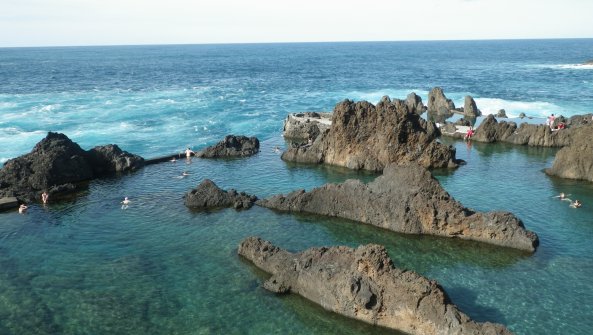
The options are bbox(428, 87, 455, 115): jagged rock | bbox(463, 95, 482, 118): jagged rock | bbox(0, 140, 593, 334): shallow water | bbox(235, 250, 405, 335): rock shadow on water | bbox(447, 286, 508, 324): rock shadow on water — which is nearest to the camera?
bbox(235, 250, 405, 335): rock shadow on water

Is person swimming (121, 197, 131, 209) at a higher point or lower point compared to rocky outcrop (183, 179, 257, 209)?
lower

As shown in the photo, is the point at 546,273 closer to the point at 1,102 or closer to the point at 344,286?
the point at 344,286

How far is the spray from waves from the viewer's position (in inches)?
3553

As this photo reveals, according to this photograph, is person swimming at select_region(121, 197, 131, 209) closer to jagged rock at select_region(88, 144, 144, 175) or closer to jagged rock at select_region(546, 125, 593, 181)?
jagged rock at select_region(88, 144, 144, 175)

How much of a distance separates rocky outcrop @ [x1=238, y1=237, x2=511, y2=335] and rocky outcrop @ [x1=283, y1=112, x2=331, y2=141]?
4074cm

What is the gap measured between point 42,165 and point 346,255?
114ft

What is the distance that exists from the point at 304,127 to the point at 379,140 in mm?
19223

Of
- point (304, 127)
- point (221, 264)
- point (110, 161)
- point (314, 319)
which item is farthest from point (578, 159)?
point (110, 161)

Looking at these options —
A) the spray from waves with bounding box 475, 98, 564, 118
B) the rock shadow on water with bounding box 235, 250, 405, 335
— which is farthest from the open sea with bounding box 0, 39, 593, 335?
the spray from waves with bounding box 475, 98, 564, 118

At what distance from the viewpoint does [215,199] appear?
4116 centimetres

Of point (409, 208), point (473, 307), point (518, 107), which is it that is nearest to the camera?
point (473, 307)

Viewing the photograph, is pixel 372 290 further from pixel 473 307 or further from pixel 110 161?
pixel 110 161

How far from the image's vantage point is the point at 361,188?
125 ft

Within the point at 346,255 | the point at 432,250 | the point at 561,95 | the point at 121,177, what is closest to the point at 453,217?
the point at 432,250
